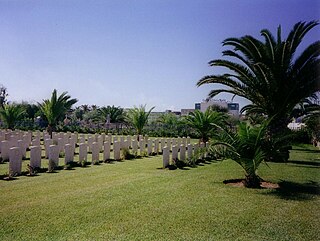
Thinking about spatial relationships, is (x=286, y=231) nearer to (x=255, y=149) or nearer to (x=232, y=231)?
(x=232, y=231)

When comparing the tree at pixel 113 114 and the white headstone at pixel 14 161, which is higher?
the tree at pixel 113 114

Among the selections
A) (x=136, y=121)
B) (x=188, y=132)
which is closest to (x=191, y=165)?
(x=136, y=121)

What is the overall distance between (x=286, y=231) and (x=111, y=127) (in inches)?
1217

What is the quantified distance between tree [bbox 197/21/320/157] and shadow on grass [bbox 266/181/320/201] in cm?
492

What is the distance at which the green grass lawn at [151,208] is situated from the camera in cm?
488

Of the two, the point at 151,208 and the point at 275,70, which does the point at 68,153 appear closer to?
the point at 151,208

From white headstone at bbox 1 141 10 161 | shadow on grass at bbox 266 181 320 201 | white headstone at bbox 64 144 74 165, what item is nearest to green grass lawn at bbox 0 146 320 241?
shadow on grass at bbox 266 181 320 201

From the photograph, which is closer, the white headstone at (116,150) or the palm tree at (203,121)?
the white headstone at (116,150)

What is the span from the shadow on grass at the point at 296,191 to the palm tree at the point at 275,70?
5.43 metres

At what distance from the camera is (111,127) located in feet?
115

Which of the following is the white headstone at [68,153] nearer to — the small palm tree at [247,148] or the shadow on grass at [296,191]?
the small palm tree at [247,148]

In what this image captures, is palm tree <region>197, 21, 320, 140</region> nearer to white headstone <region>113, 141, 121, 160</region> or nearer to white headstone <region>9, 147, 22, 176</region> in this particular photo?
white headstone <region>113, 141, 121, 160</region>

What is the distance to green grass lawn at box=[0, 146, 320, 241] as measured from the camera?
4879 millimetres

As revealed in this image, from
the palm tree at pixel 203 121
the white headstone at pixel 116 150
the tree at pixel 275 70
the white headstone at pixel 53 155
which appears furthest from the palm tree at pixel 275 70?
the white headstone at pixel 53 155
